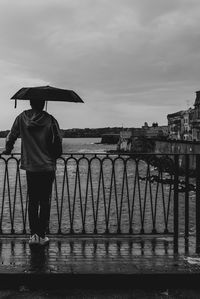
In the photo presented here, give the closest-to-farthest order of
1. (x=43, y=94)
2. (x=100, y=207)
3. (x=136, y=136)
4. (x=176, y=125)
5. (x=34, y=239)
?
1. (x=43, y=94)
2. (x=34, y=239)
3. (x=100, y=207)
4. (x=136, y=136)
5. (x=176, y=125)

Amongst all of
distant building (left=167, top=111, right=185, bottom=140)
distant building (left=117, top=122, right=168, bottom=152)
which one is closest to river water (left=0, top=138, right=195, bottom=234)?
distant building (left=117, top=122, right=168, bottom=152)

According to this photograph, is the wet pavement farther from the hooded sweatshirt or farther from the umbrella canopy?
the umbrella canopy

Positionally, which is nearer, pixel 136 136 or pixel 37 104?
pixel 37 104

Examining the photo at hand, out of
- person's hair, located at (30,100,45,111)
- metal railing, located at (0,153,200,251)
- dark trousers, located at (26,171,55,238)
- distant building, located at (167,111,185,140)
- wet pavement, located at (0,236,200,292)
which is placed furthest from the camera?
distant building, located at (167,111,185,140)

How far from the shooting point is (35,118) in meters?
7.43

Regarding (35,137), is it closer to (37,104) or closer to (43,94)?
(37,104)

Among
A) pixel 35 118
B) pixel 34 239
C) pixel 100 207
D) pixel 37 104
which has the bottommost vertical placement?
pixel 100 207

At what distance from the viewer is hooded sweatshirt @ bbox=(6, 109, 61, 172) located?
744 cm

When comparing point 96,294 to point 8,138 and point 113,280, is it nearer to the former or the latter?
point 113,280

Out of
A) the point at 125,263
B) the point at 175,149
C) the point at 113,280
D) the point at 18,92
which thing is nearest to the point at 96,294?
the point at 113,280

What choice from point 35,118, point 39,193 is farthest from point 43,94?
point 39,193

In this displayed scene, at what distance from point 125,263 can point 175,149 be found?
61.0 metres

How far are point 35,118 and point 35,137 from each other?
0.94 feet

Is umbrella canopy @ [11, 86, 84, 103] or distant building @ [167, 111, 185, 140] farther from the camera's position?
distant building @ [167, 111, 185, 140]
